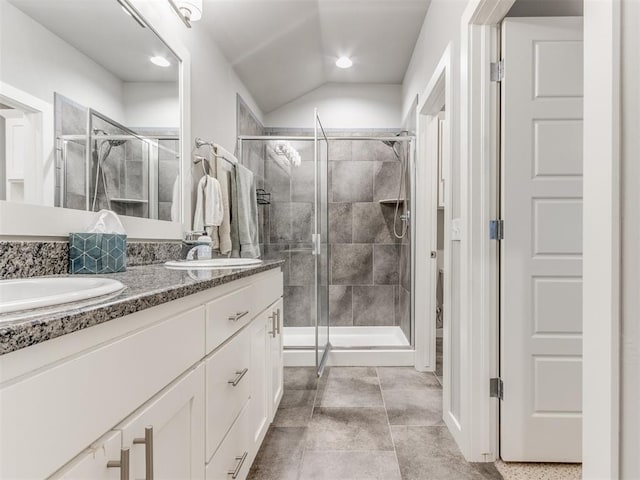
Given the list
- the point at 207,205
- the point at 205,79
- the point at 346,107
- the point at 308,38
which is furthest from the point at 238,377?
the point at 346,107

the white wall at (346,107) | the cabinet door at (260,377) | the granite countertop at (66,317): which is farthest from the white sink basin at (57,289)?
the white wall at (346,107)

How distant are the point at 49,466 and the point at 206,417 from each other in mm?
535

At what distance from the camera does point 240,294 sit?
126 centimetres

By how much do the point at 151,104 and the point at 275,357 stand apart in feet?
4.53

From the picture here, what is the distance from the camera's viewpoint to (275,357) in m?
1.82

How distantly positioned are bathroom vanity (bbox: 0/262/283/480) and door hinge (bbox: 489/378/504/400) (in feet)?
3.60

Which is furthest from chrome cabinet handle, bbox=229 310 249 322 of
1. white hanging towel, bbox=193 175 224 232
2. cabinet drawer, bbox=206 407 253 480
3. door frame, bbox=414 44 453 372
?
door frame, bbox=414 44 453 372

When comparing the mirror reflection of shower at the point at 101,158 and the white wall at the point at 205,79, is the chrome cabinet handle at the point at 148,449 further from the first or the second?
the white wall at the point at 205,79

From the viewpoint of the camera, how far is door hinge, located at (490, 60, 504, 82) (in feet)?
5.10

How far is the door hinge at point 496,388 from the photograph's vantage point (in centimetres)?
156

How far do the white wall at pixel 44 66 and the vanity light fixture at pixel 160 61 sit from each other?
0.37 meters

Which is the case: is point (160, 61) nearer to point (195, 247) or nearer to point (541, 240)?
point (195, 247)

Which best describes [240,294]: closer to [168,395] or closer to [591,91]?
[168,395]

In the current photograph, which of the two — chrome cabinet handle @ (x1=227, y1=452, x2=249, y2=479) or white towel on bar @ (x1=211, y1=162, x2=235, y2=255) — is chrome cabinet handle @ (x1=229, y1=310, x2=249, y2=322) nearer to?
chrome cabinet handle @ (x1=227, y1=452, x2=249, y2=479)
